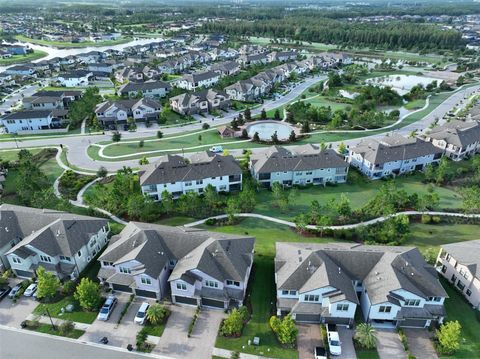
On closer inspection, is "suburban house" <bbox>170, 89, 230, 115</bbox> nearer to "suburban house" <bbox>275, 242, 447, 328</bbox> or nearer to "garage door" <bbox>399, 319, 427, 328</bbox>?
"suburban house" <bbox>275, 242, 447, 328</bbox>

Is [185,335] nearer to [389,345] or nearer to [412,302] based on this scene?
[389,345]

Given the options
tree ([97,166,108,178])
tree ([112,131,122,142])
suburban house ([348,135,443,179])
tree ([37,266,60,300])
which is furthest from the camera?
tree ([112,131,122,142])

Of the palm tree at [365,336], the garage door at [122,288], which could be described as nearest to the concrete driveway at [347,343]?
the palm tree at [365,336]

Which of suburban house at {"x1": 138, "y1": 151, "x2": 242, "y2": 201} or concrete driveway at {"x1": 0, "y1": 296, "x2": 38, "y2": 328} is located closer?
concrete driveway at {"x1": 0, "y1": 296, "x2": 38, "y2": 328}

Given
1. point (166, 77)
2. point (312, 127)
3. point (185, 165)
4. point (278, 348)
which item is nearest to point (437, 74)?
point (312, 127)

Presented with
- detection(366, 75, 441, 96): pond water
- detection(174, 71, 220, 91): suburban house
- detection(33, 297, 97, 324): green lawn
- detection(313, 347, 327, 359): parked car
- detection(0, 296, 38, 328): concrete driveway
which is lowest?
detection(0, 296, 38, 328): concrete driveway

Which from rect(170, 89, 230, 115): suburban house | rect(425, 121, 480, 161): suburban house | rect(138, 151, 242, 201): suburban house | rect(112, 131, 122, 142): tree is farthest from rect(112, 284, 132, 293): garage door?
rect(425, 121, 480, 161): suburban house

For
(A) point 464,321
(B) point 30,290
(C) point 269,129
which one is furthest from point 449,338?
(C) point 269,129
